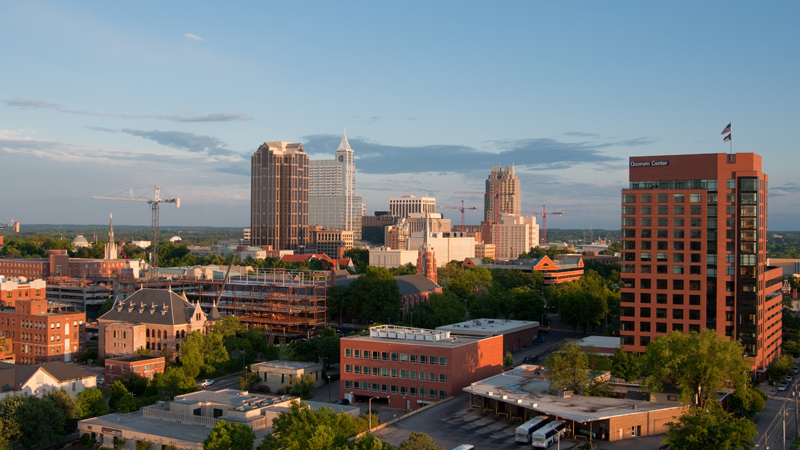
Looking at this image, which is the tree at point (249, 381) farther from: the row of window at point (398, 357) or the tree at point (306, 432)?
the tree at point (306, 432)

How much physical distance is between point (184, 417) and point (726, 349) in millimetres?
52939

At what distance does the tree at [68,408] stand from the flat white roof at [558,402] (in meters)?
40.0

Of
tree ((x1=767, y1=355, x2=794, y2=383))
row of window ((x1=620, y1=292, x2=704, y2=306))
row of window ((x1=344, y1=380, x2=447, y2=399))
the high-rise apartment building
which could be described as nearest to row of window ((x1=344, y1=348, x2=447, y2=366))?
row of window ((x1=344, y1=380, x2=447, y2=399))

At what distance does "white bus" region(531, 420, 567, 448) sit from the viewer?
203ft

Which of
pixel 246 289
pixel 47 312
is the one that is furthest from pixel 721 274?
pixel 47 312

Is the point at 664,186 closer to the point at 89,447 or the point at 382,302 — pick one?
the point at 382,302

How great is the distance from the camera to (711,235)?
9025 centimetres

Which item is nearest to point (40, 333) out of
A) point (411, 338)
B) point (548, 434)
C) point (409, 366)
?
point (411, 338)

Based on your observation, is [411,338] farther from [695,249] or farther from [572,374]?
[695,249]

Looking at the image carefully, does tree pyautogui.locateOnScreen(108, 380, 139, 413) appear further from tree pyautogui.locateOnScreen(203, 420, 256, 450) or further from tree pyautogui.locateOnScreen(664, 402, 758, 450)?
tree pyautogui.locateOnScreen(664, 402, 758, 450)

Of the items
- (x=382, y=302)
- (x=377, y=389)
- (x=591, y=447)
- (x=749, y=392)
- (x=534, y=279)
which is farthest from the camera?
(x=534, y=279)

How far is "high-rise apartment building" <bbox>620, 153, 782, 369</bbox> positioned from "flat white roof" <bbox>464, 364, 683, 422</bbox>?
68.2 feet

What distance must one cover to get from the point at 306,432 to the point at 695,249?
57677 millimetres

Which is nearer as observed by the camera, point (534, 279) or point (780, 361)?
point (780, 361)
